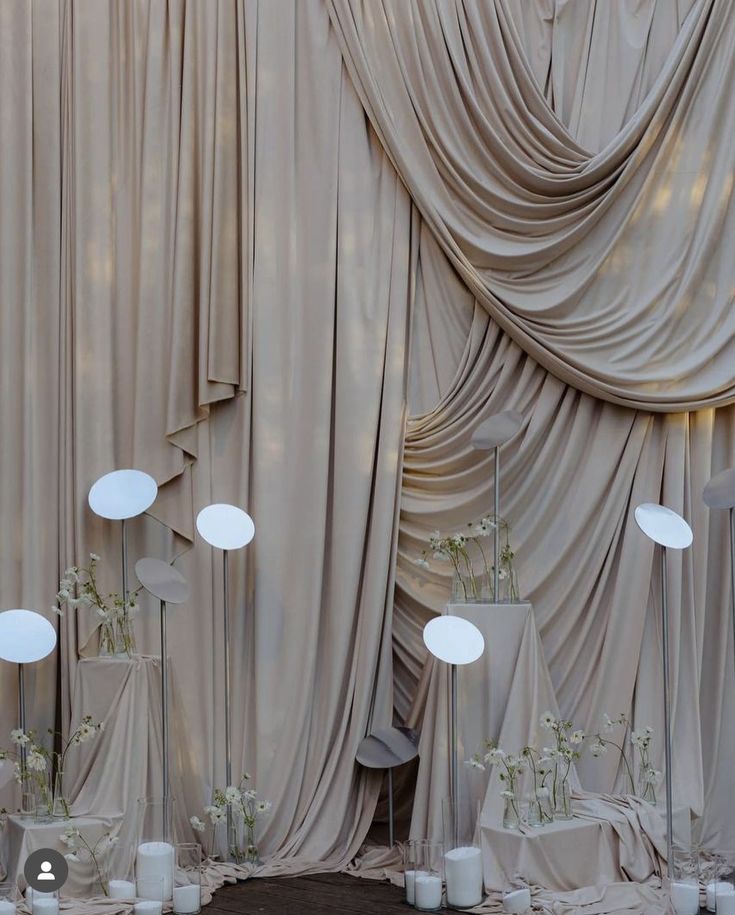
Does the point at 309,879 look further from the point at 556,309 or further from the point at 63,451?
the point at 556,309

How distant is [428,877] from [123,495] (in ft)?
6.06

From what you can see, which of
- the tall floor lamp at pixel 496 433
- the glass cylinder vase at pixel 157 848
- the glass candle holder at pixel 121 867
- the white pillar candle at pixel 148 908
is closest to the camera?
the white pillar candle at pixel 148 908

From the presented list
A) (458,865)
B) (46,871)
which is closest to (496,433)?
(458,865)

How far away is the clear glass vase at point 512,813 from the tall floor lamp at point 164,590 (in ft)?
4.08

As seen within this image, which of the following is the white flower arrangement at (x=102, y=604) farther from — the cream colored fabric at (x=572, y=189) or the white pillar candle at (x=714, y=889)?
the white pillar candle at (x=714, y=889)

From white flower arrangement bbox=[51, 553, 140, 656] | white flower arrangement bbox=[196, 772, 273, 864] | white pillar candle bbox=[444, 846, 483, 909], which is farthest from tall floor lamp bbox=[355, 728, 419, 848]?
white flower arrangement bbox=[51, 553, 140, 656]

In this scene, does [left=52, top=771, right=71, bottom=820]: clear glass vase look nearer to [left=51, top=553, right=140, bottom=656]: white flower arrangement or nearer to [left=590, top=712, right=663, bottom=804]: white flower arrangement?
[left=51, top=553, right=140, bottom=656]: white flower arrangement

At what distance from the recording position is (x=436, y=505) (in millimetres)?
5500

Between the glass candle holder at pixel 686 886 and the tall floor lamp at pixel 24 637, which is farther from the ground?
the tall floor lamp at pixel 24 637

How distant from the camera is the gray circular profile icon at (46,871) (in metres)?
3.75

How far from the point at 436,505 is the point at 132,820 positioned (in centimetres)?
182

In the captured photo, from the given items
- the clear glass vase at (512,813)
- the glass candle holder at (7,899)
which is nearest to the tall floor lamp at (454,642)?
the clear glass vase at (512,813)

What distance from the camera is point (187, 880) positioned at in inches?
170

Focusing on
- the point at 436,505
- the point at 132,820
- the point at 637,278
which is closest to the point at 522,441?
the point at 436,505
